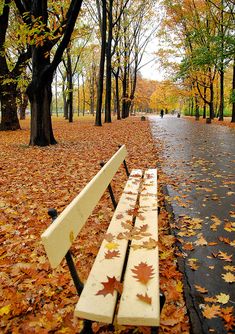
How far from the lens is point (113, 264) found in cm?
261

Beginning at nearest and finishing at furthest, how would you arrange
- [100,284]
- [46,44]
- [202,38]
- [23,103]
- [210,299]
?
1. [100,284]
2. [210,299]
3. [46,44]
4. [202,38]
5. [23,103]

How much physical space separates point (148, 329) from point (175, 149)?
9.17 meters

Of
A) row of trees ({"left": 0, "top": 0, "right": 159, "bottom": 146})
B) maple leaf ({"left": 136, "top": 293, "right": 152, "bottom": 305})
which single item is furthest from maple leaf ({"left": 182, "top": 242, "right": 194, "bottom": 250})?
row of trees ({"left": 0, "top": 0, "right": 159, "bottom": 146})

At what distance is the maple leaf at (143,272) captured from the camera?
2336 mm

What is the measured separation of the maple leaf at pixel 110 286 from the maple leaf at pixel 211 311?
806 mm

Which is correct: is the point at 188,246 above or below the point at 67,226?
below

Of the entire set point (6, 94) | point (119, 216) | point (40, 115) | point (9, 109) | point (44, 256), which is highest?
point (6, 94)

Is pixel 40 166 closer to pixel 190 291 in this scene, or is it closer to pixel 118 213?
pixel 118 213

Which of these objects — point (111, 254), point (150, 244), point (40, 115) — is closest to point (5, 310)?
point (111, 254)

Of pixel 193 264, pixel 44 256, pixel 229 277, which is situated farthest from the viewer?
pixel 44 256

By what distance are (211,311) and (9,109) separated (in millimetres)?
19794

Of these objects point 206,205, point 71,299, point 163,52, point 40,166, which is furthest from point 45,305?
point 163,52

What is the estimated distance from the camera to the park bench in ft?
6.41

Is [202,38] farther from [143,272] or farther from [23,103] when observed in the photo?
[143,272]
